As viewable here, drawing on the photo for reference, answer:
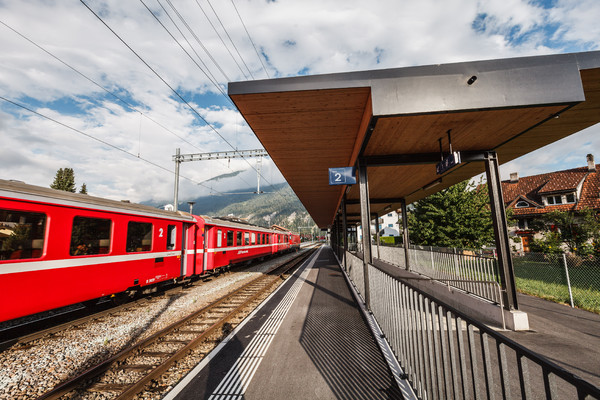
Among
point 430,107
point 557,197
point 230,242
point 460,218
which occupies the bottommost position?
point 230,242

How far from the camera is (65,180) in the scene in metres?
30.2

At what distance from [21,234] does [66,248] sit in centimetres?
77

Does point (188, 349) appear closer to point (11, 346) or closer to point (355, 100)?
point (11, 346)

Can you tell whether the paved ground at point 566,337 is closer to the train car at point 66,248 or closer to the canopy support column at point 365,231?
the canopy support column at point 365,231

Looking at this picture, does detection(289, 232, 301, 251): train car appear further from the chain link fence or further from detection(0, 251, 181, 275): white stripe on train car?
detection(0, 251, 181, 275): white stripe on train car

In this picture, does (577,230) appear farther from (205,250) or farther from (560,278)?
(205,250)

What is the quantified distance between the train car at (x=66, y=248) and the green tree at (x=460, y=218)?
52.8 ft

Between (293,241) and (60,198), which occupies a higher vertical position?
(60,198)

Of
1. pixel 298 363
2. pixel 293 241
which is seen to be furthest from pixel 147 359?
pixel 293 241

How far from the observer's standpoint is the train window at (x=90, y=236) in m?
5.64

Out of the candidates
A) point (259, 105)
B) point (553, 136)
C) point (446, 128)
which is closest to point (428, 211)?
point (553, 136)

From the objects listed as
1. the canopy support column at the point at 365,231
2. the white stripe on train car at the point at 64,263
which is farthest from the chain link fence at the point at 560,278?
the white stripe on train car at the point at 64,263

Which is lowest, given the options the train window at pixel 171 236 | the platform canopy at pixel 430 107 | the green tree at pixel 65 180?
the train window at pixel 171 236

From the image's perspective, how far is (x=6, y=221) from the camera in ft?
15.0
